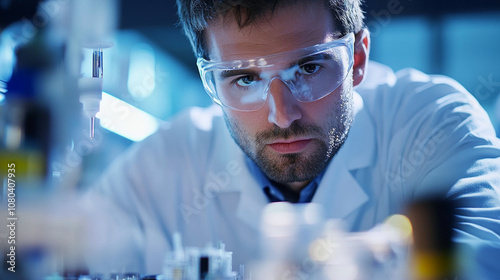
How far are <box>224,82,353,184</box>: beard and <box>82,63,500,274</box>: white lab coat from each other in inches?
2.9

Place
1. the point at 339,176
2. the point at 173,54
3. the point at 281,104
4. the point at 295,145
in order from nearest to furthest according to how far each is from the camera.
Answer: the point at 281,104, the point at 295,145, the point at 339,176, the point at 173,54

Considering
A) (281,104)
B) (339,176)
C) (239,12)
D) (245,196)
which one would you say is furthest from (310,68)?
(245,196)

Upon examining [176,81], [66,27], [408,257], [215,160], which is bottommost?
[408,257]

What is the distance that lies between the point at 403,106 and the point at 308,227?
32.3 inches

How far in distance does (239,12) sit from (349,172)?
590 millimetres

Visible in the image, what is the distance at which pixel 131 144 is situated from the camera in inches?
73.2

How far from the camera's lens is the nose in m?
1.22

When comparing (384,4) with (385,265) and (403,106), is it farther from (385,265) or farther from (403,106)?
(385,265)

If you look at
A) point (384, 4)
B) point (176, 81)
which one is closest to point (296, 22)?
point (384, 4)

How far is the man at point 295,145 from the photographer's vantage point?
4.16 ft

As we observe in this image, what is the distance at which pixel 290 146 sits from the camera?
137 centimetres

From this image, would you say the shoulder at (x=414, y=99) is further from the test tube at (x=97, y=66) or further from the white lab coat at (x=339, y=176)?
the test tube at (x=97, y=66)

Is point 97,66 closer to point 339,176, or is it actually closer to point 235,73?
point 235,73

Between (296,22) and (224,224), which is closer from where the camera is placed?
(296,22)
